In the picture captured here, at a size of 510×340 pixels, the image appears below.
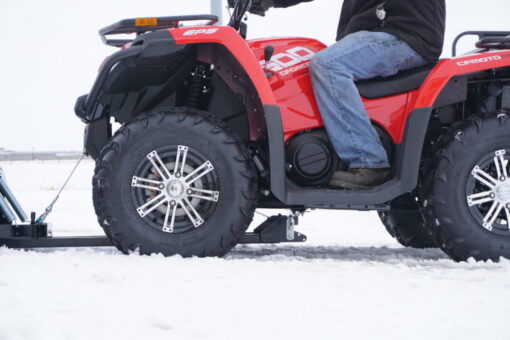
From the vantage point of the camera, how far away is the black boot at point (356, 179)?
3.13 m

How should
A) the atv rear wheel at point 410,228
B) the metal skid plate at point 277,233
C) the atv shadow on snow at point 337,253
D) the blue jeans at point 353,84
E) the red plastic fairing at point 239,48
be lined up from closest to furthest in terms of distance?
the red plastic fairing at point 239,48 → the blue jeans at point 353,84 → the metal skid plate at point 277,233 → the atv shadow on snow at point 337,253 → the atv rear wheel at point 410,228

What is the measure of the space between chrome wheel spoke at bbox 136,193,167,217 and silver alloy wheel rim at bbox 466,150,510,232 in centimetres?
181

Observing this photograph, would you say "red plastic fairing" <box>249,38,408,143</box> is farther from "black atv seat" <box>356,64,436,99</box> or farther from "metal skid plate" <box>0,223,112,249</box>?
"metal skid plate" <box>0,223,112,249</box>

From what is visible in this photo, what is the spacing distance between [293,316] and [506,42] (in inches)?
98.1

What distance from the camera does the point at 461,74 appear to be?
3098 mm

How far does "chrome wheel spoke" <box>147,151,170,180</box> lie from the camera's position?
300 centimetres

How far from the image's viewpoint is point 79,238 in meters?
3.50

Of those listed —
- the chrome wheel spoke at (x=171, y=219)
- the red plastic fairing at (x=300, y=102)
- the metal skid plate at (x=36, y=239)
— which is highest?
the red plastic fairing at (x=300, y=102)

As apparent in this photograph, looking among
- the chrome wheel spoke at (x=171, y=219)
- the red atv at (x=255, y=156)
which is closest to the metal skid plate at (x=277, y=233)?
the red atv at (x=255, y=156)

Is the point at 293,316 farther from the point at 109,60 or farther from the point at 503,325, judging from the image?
the point at 109,60

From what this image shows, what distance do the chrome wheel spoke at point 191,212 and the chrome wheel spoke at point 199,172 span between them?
0.39 ft

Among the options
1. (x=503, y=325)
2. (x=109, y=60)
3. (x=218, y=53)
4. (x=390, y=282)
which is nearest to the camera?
(x=503, y=325)

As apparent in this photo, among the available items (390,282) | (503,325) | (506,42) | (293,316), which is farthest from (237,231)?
(506,42)

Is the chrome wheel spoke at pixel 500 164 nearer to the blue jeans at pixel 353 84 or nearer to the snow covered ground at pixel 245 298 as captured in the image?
the snow covered ground at pixel 245 298
